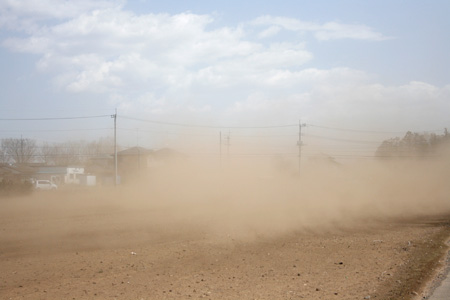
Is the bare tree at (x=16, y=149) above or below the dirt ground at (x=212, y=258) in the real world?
above

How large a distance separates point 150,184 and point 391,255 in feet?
126

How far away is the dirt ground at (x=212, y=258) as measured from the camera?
1106cm

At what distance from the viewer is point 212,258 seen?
1520 cm

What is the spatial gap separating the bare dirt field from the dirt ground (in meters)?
0.04

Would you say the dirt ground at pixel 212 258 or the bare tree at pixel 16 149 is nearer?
the dirt ground at pixel 212 258

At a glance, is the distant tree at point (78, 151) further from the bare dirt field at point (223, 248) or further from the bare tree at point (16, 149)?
the bare dirt field at point (223, 248)

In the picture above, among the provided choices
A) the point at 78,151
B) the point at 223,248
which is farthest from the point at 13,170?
the point at 223,248

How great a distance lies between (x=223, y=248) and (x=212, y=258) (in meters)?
1.87

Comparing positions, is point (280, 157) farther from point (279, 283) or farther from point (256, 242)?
point (279, 283)

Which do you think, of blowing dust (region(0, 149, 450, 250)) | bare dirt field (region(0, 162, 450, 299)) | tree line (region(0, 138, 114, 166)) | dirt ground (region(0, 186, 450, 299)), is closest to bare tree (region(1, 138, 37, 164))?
tree line (region(0, 138, 114, 166))

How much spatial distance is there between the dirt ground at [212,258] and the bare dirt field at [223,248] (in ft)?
0.13

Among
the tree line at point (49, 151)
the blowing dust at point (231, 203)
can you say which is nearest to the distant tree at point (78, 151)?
the tree line at point (49, 151)

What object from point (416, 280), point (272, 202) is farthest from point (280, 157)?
point (416, 280)

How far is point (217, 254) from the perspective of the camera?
52.1 feet
